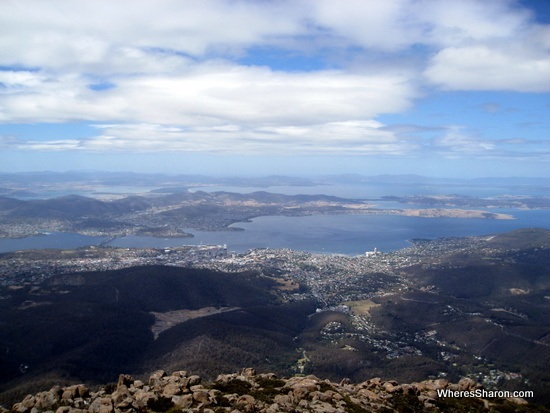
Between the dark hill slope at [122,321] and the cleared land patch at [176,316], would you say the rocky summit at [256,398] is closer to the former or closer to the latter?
the dark hill slope at [122,321]

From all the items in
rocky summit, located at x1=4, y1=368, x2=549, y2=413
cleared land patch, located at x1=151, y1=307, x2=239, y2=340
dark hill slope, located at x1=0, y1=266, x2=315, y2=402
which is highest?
rocky summit, located at x1=4, y1=368, x2=549, y2=413

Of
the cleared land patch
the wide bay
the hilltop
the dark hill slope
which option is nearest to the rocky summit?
the hilltop

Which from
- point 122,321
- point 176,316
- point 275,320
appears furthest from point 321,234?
point 122,321

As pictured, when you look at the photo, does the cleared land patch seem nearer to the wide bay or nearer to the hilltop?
the hilltop

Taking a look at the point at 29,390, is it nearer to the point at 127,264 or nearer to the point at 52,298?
the point at 52,298

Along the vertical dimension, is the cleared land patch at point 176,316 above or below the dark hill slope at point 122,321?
below

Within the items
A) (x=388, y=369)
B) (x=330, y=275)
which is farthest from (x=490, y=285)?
(x=388, y=369)

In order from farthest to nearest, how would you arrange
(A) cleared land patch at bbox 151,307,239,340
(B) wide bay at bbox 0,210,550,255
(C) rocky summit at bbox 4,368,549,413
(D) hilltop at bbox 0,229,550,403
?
(B) wide bay at bbox 0,210,550,255 → (A) cleared land patch at bbox 151,307,239,340 → (D) hilltop at bbox 0,229,550,403 → (C) rocky summit at bbox 4,368,549,413

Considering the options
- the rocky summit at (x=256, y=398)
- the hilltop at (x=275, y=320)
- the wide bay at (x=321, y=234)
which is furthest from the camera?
the wide bay at (x=321, y=234)

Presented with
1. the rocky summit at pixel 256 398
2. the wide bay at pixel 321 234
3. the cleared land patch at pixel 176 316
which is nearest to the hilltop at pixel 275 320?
the cleared land patch at pixel 176 316
